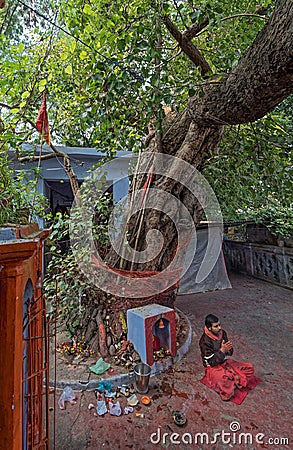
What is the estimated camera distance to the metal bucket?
244 cm

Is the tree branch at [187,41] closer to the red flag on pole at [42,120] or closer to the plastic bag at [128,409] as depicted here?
the red flag on pole at [42,120]

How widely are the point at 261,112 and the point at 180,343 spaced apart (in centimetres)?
264

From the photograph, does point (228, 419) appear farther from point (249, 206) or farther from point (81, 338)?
point (249, 206)

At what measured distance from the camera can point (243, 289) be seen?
602 cm

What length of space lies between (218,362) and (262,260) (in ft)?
15.6

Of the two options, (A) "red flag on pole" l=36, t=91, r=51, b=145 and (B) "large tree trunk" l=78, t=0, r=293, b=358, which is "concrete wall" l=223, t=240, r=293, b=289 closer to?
(B) "large tree trunk" l=78, t=0, r=293, b=358

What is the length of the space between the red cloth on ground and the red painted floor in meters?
0.06

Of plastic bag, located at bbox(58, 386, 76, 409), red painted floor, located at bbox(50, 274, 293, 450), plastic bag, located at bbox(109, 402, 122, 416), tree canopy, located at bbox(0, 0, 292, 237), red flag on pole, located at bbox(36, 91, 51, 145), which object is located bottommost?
red painted floor, located at bbox(50, 274, 293, 450)

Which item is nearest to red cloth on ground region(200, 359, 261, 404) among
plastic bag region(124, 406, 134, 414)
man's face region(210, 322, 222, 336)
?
man's face region(210, 322, 222, 336)

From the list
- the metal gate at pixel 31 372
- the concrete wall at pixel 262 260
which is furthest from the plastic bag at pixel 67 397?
the concrete wall at pixel 262 260

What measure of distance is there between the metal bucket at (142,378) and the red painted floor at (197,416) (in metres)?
0.08

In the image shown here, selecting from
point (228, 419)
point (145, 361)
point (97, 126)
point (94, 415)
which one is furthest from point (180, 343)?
point (97, 126)

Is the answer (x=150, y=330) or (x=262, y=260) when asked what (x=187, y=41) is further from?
(x=262, y=260)

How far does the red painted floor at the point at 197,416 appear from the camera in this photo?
1.92 m
